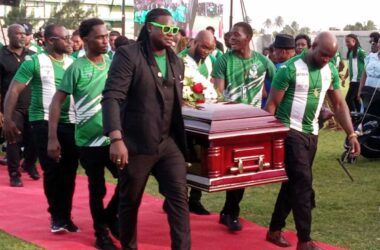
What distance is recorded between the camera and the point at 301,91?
5.66 meters

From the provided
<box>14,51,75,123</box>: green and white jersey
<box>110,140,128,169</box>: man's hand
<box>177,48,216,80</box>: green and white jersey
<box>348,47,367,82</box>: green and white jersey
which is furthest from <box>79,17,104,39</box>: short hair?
<box>348,47,367,82</box>: green and white jersey

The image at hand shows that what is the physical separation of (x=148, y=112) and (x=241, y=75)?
2280mm

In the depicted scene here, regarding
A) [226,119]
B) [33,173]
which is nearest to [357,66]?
[33,173]

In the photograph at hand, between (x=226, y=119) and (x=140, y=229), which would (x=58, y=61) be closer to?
(x=140, y=229)

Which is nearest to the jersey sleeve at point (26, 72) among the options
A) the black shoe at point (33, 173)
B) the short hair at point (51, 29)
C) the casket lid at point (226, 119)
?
the short hair at point (51, 29)

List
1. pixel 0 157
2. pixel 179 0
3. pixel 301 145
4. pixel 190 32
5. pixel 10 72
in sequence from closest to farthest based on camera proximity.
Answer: pixel 301 145, pixel 10 72, pixel 0 157, pixel 190 32, pixel 179 0

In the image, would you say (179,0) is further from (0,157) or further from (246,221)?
(246,221)

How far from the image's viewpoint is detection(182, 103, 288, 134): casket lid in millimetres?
5266

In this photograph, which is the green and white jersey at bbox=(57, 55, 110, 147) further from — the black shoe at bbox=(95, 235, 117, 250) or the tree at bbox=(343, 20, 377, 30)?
the tree at bbox=(343, 20, 377, 30)

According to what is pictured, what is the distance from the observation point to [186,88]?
18.9 feet

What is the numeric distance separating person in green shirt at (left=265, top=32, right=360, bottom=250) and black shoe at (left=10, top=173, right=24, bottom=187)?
3997mm

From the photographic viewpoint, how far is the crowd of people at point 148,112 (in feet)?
15.6

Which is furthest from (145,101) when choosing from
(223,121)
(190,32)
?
(190,32)

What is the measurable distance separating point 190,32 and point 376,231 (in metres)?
14.0
